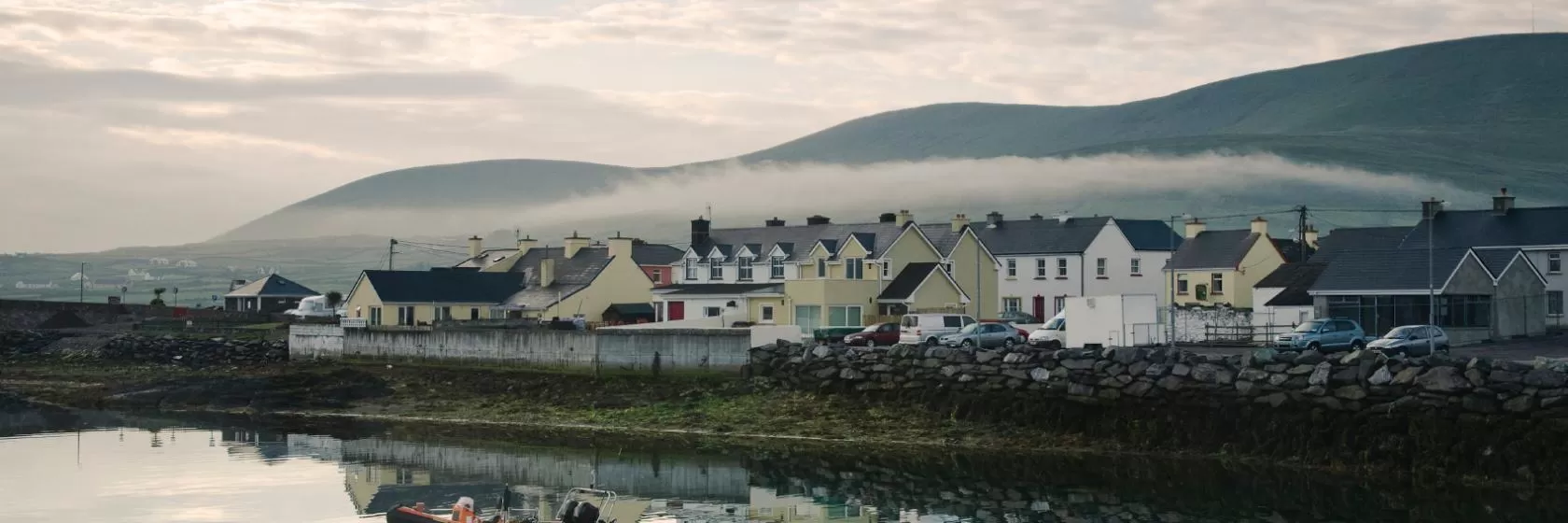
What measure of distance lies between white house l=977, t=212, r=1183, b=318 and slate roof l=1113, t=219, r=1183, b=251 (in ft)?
0.29

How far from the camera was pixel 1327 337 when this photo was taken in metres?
58.5

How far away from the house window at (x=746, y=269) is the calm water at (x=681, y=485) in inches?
1466

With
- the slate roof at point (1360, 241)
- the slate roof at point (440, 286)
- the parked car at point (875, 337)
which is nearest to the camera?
the parked car at point (875, 337)

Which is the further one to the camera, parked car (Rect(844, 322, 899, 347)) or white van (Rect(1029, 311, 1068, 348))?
parked car (Rect(844, 322, 899, 347))

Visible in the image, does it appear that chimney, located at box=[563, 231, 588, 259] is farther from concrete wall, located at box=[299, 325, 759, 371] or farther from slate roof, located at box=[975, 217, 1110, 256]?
slate roof, located at box=[975, 217, 1110, 256]

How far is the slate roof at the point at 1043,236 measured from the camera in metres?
102

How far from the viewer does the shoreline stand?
43.2 metres

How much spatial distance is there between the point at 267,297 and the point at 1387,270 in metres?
87.6

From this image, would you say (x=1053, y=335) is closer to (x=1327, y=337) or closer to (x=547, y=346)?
(x=1327, y=337)

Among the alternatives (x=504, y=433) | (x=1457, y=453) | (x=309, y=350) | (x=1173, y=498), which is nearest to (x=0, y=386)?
(x=309, y=350)

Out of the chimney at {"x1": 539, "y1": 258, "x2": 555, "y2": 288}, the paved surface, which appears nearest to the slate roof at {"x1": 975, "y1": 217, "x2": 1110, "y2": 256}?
the chimney at {"x1": 539, "y1": 258, "x2": 555, "y2": 288}

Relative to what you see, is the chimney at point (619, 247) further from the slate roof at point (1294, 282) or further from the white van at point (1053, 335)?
the slate roof at point (1294, 282)

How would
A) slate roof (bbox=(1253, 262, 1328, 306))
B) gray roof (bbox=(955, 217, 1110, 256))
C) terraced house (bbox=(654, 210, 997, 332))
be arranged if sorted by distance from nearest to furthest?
1. slate roof (bbox=(1253, 262, 1328, 306))
2. terraced house (bbox=(654, 210, 997, 332))
3. gray roof (bbox=(955, 217, 1110, 256))

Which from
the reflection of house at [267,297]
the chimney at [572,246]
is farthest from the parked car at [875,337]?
the reflection of house at [267,297]
